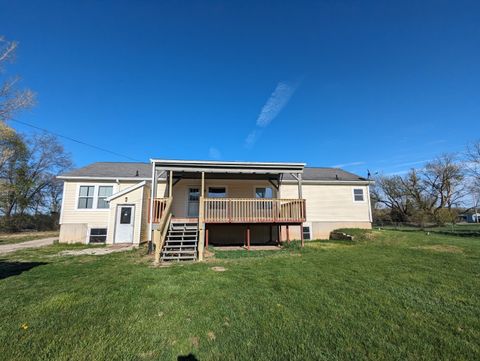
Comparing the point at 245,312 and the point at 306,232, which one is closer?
the point at 245,312

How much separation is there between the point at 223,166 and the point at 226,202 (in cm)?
174

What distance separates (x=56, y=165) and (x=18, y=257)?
28301 mm

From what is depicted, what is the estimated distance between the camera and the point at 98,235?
523 inches

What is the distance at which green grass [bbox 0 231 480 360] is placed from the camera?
278cm

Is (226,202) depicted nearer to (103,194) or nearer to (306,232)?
(306,232)

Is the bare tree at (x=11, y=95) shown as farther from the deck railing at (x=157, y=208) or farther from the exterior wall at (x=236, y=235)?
the exterior wall at (x=236, y=235)

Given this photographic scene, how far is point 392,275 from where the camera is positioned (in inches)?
233

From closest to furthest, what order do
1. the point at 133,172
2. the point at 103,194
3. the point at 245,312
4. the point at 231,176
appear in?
the point at 245,312, the point at 231,176, the point at 103,194, the point at 133,172

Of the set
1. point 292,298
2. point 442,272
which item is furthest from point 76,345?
point 442,272

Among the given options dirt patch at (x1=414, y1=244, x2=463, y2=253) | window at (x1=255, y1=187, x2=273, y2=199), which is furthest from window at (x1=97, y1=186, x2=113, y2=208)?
dirt patch at (x1=414, y1=244, x2=463, y2=253)

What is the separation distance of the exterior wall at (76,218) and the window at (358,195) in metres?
13.1

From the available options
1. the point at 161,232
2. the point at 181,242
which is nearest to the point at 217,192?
the point at 181,242

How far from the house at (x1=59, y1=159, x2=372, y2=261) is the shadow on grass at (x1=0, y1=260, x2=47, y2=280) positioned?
149 inches

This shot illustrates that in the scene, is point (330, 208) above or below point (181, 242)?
above
